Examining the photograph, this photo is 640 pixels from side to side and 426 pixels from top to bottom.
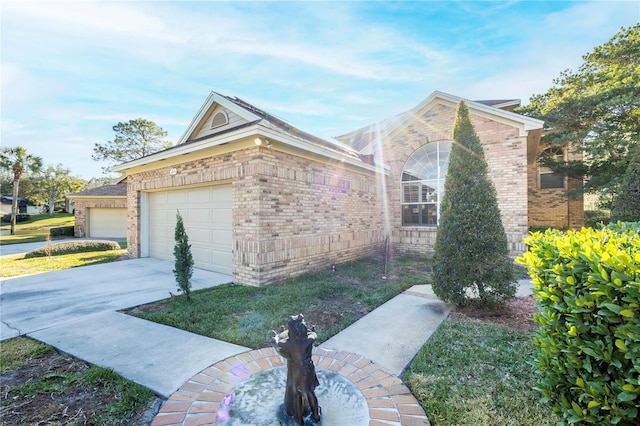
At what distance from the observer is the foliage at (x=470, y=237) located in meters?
4.46

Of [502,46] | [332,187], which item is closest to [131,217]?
[332,187]

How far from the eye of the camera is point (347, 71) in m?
8.09

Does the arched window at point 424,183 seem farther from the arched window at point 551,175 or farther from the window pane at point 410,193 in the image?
the arched window at point 551,175

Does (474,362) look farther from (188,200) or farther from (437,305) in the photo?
(188,200)

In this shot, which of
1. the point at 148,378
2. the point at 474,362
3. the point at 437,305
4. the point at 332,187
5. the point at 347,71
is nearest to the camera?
the point at 148,378

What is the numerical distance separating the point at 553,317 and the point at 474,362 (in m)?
1.56

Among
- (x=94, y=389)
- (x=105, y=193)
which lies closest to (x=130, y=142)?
(x=105, y=193)

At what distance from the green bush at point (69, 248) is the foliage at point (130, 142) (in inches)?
713

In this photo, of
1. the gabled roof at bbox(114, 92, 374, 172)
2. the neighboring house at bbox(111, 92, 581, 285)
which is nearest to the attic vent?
Result: the neighboring house at bbox(111, 92, 581, 285)

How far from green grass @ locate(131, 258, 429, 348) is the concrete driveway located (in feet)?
0.91

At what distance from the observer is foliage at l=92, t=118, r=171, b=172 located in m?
27.4

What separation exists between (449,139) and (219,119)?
27.8ft

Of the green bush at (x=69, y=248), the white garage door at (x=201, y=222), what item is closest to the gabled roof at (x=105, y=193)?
the green bush at (x=69, y=248)

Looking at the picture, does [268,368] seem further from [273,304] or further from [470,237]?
[470,237]
